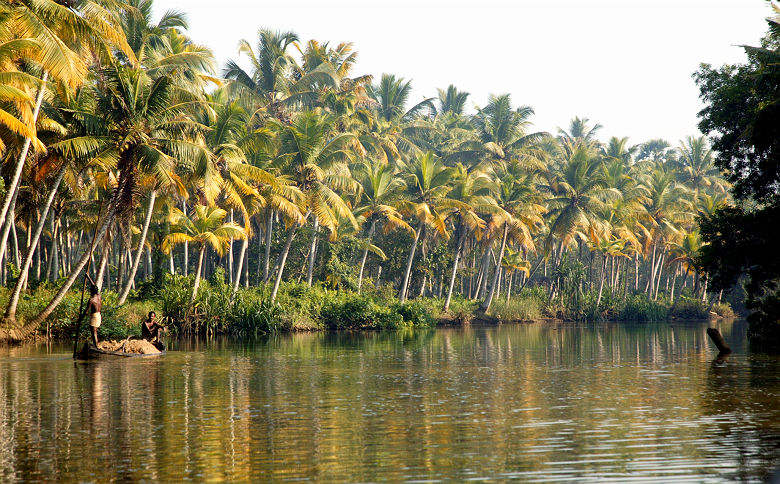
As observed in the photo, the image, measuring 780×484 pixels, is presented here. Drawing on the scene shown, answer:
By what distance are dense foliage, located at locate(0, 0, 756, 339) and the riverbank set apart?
13 centimetres

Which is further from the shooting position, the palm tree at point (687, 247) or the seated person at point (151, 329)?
the palm tree at point (687, 247)

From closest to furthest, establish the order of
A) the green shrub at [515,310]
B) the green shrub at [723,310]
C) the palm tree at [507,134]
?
the green shrub at [515,310] → the palm tree at [507,134] → the green shrub at [723,310]

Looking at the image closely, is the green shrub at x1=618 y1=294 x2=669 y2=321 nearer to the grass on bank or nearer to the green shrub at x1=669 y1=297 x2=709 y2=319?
the grass on bank

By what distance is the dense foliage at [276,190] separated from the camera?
95.2 feet

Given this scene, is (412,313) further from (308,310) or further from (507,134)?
(507,134)

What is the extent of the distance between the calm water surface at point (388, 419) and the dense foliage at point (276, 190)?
8295mm

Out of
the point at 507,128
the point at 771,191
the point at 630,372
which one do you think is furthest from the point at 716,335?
the point at 507,128

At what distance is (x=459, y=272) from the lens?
59562 mm

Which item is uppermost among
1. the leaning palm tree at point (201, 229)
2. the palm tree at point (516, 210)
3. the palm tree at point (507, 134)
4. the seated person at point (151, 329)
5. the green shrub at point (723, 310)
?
the palm tree at point (507, 134)

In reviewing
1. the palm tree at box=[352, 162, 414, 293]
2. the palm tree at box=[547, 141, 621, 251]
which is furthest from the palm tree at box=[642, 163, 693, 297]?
the palm tree at box=[352, 162, 414, 293]

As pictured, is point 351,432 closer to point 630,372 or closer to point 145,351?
point 630,372

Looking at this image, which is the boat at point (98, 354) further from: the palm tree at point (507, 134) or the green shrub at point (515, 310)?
the palm tree at point (507, 134)

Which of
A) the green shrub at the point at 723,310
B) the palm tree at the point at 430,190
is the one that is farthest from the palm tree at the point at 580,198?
the green shrub at the point at 723,310

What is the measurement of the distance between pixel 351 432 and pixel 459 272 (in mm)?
47562
